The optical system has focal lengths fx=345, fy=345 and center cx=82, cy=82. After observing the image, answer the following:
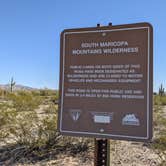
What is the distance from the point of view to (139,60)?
4047mm

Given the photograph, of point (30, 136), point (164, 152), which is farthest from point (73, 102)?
point (30, 136)

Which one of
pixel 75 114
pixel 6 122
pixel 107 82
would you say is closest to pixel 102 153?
pixel 75 114

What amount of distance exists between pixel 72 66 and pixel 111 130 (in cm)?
97

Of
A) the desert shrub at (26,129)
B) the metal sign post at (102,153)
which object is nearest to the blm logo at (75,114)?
the metal sign post at (102,153)

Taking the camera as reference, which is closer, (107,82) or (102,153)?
(107,82)

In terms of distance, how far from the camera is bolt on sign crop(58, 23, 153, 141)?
4.00 meters

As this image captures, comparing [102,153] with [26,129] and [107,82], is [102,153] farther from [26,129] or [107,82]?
[26,129]

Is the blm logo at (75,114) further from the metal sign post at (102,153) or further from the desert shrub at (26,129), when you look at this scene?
the desert shrub at (26,129)

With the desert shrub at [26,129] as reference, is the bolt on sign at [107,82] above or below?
above

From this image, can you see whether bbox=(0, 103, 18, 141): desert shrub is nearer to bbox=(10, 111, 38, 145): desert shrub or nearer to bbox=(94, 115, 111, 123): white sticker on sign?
bbox=(10, 111, 38, 145): desert shrub

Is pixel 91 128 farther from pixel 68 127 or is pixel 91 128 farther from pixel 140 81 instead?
pixel 140 81

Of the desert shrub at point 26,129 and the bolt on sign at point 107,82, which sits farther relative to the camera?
the desert shrub at point 26,129

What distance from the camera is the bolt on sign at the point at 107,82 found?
13.1 ft

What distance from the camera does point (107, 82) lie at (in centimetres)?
420
